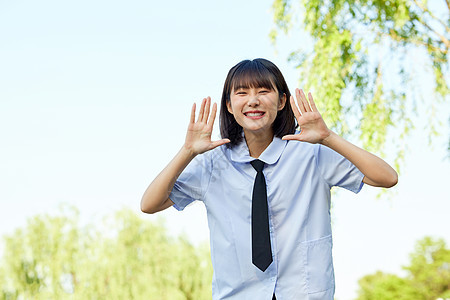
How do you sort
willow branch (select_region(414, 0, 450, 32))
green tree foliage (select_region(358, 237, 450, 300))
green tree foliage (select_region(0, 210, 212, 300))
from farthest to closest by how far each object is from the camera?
1. green tree foliage (select_region(358, 237, 450, 300))
2. green tree foliage (select_region(0, 210, 212, 300))
3. willow branch (select_region(414, 0, 450, 32))

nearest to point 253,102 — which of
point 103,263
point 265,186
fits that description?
point 265,186

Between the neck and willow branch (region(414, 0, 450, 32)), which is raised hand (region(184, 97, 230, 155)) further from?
willow branch (region(414, 0, 450, 32))

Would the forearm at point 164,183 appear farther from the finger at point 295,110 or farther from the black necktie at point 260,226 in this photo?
the finger at point 295,110

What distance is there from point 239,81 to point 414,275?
127ft

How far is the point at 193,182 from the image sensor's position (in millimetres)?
2082

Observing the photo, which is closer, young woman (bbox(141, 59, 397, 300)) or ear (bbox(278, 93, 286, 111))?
young woman (bbox(141, 59, 397, 300))

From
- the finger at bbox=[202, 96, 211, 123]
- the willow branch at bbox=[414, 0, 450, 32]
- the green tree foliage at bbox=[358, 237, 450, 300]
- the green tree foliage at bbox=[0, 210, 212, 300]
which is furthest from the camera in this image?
the green tree foliage at bbox=[358, 237, 450, 300]

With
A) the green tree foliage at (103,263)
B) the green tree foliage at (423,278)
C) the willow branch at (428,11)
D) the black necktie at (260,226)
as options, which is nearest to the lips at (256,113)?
the black necktie at (260,226)

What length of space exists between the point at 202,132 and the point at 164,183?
0.23m

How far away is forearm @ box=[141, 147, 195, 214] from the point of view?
1974mm

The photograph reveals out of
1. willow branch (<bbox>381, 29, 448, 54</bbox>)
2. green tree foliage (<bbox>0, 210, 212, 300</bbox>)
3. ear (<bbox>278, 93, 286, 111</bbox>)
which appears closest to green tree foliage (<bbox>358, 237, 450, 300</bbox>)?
green tree foliage (<bbox>0, 210, 212, 300</bbox>)

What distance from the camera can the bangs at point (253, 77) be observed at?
6.98ft

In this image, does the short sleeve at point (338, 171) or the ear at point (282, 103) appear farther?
the ear at point (282, 103)

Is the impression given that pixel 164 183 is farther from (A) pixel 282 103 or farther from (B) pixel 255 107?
(A) pixel 282 103
